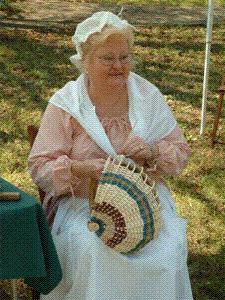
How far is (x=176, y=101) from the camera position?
21.1 feet

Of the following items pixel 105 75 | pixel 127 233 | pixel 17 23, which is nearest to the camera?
pixel 127 233

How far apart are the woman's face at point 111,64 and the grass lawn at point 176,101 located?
1720mm

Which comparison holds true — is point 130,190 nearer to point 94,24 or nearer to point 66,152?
point 66,152

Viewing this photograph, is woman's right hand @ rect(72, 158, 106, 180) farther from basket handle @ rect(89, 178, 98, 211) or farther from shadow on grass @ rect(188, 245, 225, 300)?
shadow on grass @ rect(188, 245, 225, 300)

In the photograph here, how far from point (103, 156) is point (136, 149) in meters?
0.23

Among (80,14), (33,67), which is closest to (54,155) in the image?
(33,67)

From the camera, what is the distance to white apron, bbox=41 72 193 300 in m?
2.74

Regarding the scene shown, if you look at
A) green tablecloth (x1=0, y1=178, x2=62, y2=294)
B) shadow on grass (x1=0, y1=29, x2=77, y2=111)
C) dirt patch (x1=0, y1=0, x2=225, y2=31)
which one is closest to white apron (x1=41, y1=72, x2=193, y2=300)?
green tablecloth (x1=0, y1=178, x2=62, y2=294)

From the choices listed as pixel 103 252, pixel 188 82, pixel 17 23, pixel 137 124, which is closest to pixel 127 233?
pixel 103 252

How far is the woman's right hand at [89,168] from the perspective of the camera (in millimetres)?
2883

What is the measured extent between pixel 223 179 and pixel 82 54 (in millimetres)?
2474

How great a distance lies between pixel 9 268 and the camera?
2.36 m

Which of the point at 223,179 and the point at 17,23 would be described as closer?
the point at 223,179

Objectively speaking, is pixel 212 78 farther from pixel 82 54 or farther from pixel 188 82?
pixel 82 54
